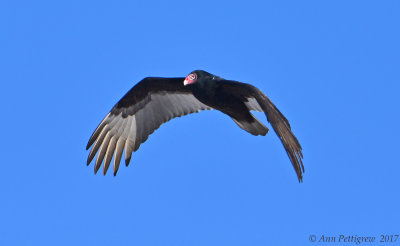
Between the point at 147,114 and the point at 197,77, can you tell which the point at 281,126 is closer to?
the point at 197,77

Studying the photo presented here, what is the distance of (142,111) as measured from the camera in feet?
37.2

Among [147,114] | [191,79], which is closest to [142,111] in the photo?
[147,114]

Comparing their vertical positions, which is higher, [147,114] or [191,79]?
[147,114]

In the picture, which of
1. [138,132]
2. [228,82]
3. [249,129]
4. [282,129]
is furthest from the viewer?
[138,132]

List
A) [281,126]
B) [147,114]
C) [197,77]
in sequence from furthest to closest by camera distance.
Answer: [147,114] → [197,77] → [281,126]

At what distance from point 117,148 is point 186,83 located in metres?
2.11

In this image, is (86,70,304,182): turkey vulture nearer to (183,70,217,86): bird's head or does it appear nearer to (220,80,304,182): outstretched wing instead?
(183,70,217,86): bird's head

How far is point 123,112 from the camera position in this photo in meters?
11.4

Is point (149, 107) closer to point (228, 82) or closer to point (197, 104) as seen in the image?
point (197, 104)

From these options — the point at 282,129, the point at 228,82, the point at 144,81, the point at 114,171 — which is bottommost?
the point at 282,129

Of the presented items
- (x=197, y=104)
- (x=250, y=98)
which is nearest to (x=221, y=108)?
(x=250, y=98)

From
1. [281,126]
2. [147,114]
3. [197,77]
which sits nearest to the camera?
[281,126]

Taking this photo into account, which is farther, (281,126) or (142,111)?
(142,111)

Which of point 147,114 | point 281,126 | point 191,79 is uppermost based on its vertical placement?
point 147,114
